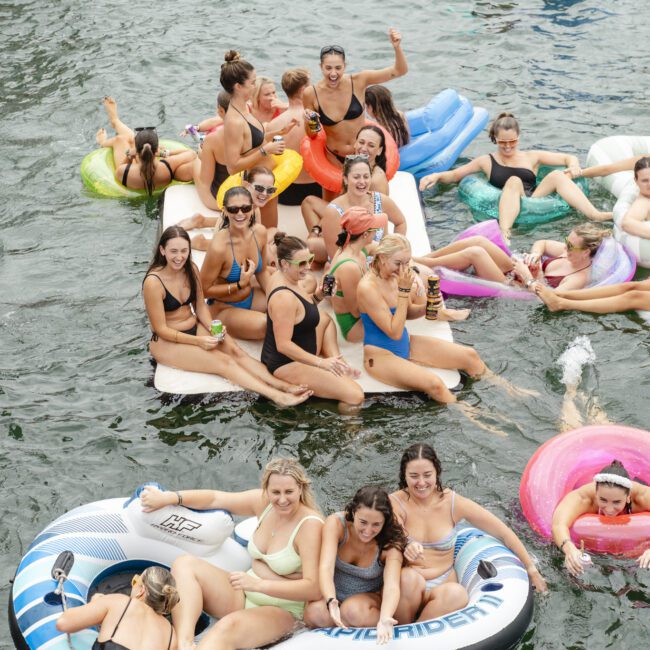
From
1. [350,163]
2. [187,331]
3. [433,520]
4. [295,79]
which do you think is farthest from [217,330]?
[295,79]

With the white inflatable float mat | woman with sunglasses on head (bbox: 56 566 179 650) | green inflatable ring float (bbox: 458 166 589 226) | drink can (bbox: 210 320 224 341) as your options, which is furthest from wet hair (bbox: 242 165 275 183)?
woman with sunglasses on head (bbox: 56 566 179 650)

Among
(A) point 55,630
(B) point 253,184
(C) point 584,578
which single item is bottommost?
(C) point 584,578

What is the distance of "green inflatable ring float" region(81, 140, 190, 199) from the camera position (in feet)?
36.6

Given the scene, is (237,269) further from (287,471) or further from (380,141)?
(287,471)

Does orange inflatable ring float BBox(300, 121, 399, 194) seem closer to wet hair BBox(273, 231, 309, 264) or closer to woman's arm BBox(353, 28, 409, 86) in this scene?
woman's arm BBox(353, 28, 409, 86)

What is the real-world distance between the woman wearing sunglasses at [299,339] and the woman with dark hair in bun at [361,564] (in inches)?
76.0

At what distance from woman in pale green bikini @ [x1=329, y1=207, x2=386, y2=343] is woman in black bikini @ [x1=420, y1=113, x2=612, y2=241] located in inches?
95.9

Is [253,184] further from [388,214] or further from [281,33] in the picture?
[281,33]

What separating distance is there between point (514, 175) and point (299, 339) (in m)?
3.94

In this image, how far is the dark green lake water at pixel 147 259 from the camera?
23.8 feet

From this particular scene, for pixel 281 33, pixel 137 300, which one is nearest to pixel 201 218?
pixel 137 300

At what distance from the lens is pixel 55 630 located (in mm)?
5461

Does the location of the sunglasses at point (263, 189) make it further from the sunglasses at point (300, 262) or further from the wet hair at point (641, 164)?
the wet hair at point (641, 164)

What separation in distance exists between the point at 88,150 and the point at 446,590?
8.33 metres
